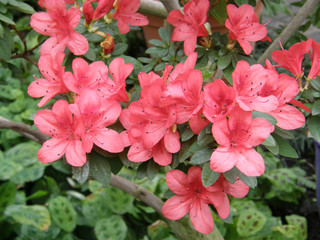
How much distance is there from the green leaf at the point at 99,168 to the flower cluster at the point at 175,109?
7 centimetres

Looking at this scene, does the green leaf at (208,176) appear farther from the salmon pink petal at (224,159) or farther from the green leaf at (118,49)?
the green leaf at (118,49)

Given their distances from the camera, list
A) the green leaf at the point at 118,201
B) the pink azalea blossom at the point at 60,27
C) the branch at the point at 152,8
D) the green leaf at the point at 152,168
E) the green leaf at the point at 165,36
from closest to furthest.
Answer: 1. the green leaf at the point at 152,168
2. the pink azalea blossom at the point at 60,27
3. the green leaf at the point at 165,36
4. the branch at the point at 152,8
5. the green leaf at the point at 118,201

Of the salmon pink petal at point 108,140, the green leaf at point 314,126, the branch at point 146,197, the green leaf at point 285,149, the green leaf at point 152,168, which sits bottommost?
the branch at point 146,197

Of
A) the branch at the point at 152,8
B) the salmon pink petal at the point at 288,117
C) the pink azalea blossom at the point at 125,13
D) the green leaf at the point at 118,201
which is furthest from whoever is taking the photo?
the green leaf at the point at 118,201

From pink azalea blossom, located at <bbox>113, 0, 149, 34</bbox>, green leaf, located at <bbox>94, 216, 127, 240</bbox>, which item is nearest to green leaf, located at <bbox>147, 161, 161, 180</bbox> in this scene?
pink azalea blossom, located at <bbox>113, 0, 149, 34</bbox>

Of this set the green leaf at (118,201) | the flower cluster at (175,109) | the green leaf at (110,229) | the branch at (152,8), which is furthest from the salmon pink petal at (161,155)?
the green leaf at (118,201)

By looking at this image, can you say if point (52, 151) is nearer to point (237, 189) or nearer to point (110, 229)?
point (237, 189)

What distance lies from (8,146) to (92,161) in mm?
1877

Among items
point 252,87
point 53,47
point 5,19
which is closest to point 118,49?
point 53,47

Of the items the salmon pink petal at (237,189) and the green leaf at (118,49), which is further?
the green leaf at (118,49)

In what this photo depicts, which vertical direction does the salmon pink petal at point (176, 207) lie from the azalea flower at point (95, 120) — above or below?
below

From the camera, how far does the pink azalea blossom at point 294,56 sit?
997 mm

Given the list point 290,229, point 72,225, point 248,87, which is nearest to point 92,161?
point 248,87

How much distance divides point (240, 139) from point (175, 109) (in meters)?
0.16
